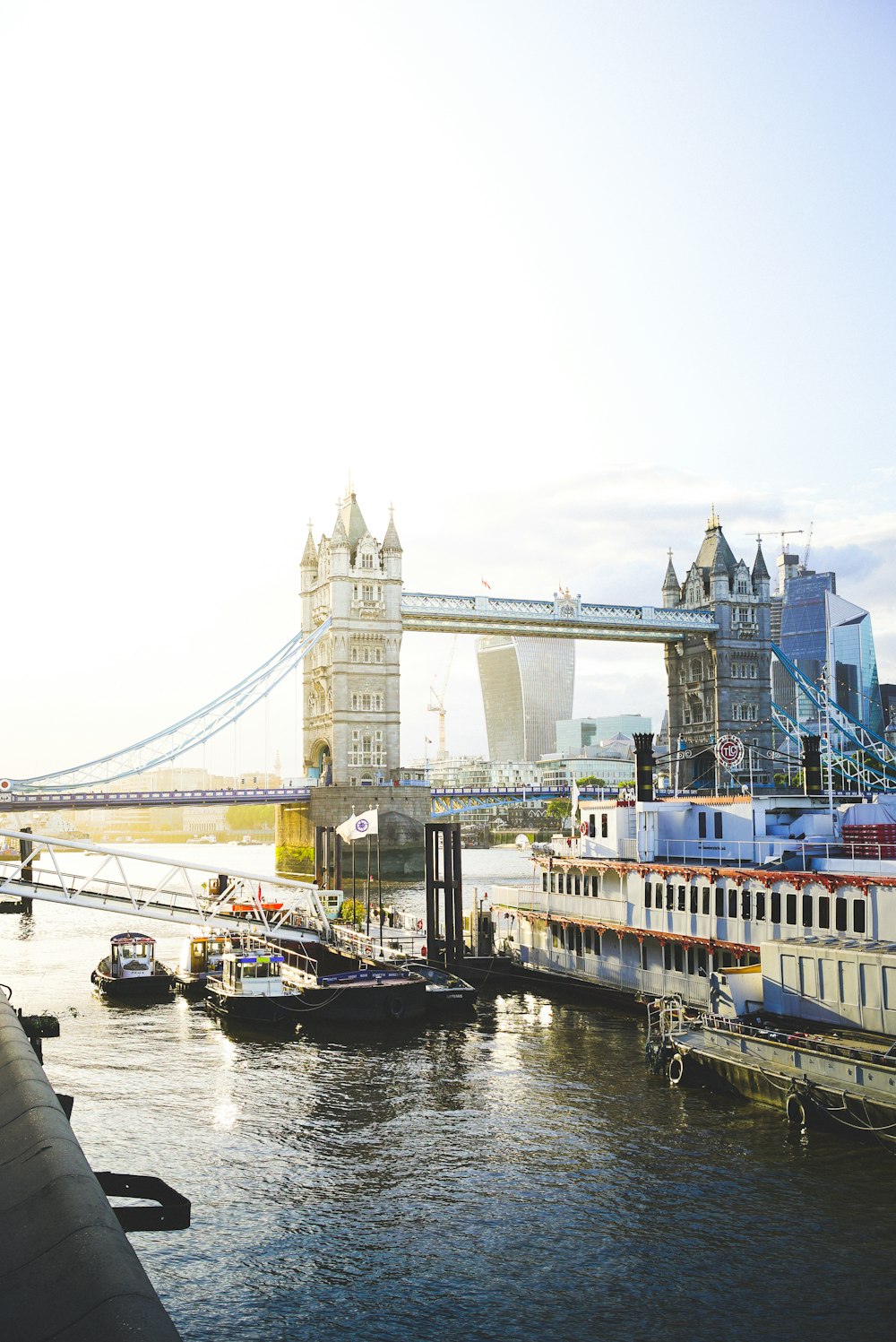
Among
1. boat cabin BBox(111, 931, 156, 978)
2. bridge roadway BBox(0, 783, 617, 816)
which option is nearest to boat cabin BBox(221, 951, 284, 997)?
boat cabin BBox(111, 931, 156, 978)

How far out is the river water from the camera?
1881 cm

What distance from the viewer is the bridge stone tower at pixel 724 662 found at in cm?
15688

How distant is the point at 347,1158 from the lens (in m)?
26.4

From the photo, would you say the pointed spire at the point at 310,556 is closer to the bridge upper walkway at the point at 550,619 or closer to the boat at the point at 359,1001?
the bridge upper walkway at the point at 550,619

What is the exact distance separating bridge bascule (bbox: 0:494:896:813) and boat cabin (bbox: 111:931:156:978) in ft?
220

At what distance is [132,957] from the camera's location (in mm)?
50625

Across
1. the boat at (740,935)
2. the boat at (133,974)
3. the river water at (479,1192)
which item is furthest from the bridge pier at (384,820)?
the river water at (479,1192)

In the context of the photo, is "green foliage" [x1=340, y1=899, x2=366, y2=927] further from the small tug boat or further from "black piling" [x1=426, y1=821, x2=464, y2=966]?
the small tug boat

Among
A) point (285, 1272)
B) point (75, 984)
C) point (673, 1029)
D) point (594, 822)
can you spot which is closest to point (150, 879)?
point (75, 984)

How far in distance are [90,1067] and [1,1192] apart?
1213 inches

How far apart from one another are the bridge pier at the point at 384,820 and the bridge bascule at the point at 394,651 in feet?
16.1

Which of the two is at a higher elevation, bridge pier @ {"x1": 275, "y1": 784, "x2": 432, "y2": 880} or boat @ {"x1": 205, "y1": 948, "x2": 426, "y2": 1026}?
bridge pier @ {"x1": 275, "y1": 784, "x2": 432, "y2": 880}

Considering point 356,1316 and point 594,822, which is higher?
point 594,822

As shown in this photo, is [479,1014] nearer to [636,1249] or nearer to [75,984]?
[75,984]
